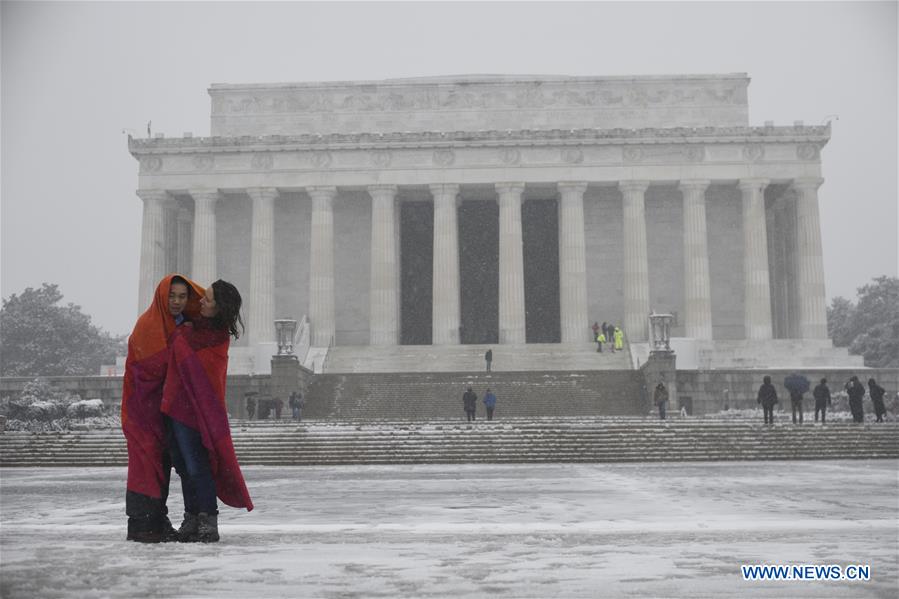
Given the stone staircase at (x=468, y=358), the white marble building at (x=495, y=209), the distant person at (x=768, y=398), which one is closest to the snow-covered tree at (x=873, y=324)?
the white marble building at (x=495, y=209)

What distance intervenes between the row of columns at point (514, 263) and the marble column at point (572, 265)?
50 mm

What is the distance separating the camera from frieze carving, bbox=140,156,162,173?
54.9m

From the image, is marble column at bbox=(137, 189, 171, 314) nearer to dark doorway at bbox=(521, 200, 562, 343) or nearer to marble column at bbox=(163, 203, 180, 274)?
marble column at bbox=(163, 203, 180, 274)

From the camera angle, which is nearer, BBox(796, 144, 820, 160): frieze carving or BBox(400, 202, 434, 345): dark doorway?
BBox(796, 144, 820, 160): frieze carving

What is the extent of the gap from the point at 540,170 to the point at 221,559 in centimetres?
4793

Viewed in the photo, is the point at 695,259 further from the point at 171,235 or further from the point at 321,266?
the point at 171,235

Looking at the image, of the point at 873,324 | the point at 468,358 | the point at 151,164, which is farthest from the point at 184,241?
the point at 873,324

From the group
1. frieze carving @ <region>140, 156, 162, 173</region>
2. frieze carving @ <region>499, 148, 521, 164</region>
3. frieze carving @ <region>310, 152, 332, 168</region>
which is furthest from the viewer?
frieze carving @ <region>140, 156, 162, 173</region>

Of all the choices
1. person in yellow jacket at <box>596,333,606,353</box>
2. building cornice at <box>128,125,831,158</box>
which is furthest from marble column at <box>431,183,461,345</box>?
person in yellow jacket at <box>596,333,606,353</box>

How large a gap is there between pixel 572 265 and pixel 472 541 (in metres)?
45.7

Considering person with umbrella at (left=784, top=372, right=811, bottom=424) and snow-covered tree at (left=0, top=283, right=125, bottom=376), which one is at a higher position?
snow-covered tree at (left=0, top=283, right=125, bottom=376)

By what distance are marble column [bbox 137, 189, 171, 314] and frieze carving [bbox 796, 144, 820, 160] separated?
1261 inches

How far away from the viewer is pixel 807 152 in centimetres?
5341

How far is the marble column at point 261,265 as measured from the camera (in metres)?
54.2
